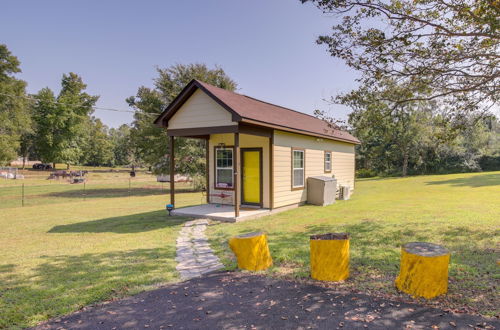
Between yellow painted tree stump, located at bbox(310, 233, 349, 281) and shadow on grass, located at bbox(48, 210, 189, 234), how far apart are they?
17.1 feet

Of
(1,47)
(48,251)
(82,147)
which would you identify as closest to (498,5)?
(48,251)

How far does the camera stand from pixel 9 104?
27.5 m

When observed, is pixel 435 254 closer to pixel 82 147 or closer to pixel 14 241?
pixel 14 241

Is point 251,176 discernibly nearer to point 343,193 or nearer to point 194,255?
point 194,255

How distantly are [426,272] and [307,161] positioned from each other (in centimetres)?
867

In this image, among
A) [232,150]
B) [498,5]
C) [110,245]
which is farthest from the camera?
[232,150]

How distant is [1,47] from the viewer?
27734mm

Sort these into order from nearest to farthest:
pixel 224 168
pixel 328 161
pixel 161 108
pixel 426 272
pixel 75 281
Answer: pixel 426 272 → pixel 75 281 → pixel 224 168 → pixel 328 161 → pixel 161 108

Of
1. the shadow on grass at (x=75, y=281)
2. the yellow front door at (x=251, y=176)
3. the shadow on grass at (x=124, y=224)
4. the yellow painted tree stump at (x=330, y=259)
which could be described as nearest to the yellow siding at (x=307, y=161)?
the yellow front door at (x=251, y=176)

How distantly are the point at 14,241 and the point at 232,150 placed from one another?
665cm

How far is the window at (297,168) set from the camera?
36.5 ft

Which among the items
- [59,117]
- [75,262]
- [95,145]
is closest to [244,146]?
[75,262]

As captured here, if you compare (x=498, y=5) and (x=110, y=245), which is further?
(x=110, y=245)

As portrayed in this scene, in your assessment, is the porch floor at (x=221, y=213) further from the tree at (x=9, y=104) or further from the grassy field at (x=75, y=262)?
the tree at (x=9, y=104)
